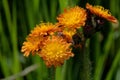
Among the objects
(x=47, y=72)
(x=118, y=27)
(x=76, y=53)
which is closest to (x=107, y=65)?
(x=118, y=27)

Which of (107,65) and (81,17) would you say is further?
(107,65)

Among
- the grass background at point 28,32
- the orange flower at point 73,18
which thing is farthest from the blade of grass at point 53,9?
the orange flower at point 73,18

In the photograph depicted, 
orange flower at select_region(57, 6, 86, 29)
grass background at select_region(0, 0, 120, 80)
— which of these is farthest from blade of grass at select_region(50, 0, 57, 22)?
orange flower at select_region(57, 6, 86, 29)

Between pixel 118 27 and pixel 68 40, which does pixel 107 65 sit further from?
pixel 68 40

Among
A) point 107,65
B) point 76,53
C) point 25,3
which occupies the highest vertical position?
point 25,3

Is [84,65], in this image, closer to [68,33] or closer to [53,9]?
[68,33]

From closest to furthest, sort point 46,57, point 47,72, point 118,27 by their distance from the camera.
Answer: point 46,57, point 47,72, point 118,27

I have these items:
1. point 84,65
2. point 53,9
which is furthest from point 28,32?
point 84,65

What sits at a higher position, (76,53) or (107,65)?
(76,53)
